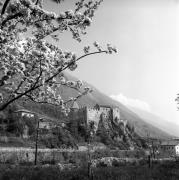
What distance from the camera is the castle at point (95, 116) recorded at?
124750 millimetres

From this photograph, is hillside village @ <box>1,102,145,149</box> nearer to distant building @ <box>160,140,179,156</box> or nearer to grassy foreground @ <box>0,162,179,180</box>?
distant building @ <box>160,140,179,156</box>

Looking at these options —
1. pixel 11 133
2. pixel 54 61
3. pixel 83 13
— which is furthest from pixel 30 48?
pixel 11 133

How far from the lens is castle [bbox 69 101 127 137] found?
4911 inches

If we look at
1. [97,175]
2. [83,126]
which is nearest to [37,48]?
[97,175]

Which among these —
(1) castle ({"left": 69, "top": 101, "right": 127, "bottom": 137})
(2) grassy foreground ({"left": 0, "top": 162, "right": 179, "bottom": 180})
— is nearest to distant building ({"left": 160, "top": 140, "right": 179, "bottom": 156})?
(1) castle ({"left": 69, "top": 101, "right": 127, "bottom": 137})

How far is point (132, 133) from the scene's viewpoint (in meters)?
142

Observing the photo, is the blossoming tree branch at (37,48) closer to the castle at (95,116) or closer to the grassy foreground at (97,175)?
the grassy foreground at (97,175)

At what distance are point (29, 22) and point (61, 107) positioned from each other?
434 centimetres

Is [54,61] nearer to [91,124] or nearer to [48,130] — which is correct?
[48,130]

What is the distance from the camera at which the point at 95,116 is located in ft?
430

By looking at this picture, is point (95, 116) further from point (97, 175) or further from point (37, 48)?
point (37, 48)

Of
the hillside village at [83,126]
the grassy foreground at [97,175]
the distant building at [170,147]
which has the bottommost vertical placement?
the distant building at [170,147]

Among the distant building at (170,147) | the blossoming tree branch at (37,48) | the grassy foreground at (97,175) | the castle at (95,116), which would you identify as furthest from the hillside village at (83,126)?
the blossoming tree branch at (37,48)

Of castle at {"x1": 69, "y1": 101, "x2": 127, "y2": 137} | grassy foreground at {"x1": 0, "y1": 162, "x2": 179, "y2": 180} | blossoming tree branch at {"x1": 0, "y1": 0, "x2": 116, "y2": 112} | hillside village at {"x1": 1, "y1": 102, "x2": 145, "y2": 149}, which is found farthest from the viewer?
castle at {"x1": 69, "y1": 101, "x2": 127, "y2": 137}
